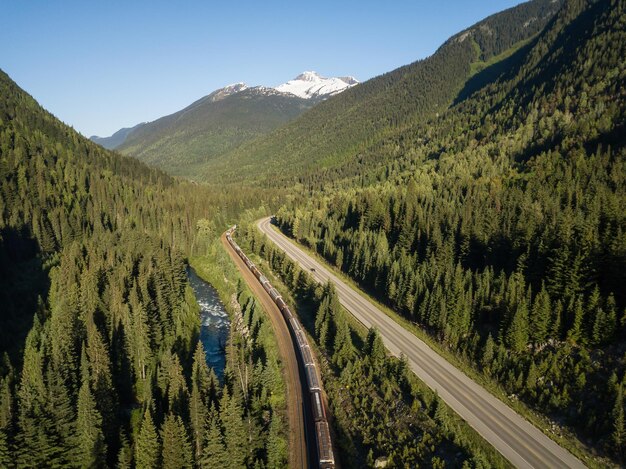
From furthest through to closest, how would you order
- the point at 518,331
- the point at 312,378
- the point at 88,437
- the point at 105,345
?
the point at 105,345
the point at 312,378
the point at 518,331
the point at 88,437

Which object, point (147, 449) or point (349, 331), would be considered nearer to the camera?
point (147, 449)

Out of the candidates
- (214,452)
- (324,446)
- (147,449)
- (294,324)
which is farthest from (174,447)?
(294,324)

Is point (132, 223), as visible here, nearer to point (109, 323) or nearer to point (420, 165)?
point (109, 323)

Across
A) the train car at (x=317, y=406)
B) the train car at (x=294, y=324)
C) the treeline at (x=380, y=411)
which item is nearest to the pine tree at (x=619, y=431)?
the treeline at (x=380, y=411)

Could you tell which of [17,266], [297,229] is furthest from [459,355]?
[17,266]

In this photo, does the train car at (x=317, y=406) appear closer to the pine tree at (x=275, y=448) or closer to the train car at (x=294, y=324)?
the pine tree at (x=275, y=448)

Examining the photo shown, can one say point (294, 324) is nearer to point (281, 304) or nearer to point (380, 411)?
point (281, 304)

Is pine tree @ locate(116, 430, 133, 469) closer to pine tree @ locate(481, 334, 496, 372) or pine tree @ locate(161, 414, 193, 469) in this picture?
pine tree @ locate(161, 414, 193, 469)

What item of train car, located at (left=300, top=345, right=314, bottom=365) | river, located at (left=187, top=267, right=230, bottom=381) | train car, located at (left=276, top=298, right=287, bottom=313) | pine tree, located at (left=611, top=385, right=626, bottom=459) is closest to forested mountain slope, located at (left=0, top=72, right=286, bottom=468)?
river, located at (left=187, top=267, right=230, bottom=381)
